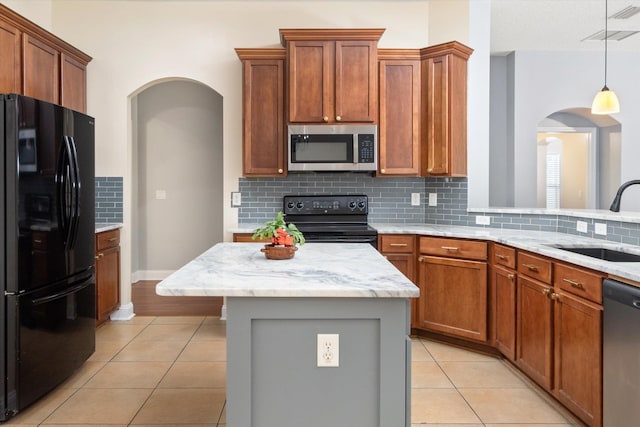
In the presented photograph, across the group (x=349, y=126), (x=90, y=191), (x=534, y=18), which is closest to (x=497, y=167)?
(x=534, y=18)

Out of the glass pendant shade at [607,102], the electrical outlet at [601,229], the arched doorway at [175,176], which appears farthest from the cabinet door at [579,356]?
the arched doorway at [175,176]

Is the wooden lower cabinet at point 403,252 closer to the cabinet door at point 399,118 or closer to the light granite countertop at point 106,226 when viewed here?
the cabinet door at point 399,118

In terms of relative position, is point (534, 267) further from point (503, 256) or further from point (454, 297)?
point (454, 297)

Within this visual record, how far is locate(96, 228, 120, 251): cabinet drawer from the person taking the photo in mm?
3840

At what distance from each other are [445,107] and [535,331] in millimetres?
1963

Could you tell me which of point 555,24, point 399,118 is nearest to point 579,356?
point 399,118

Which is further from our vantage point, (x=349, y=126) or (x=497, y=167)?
(x=497, y=167)

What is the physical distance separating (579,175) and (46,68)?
7.15 metres

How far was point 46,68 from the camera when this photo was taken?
11.7 feet

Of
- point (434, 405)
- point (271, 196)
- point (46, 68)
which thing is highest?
point (46, 68)

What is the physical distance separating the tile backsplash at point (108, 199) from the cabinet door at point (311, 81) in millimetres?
1787

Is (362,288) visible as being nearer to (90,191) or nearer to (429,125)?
(90,191)

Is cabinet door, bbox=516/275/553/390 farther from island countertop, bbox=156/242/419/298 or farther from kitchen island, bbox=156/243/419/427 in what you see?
kitchen island, bbox=156/243/419/427

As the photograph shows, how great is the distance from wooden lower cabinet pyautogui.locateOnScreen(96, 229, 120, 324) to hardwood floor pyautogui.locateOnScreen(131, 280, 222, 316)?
42cm
